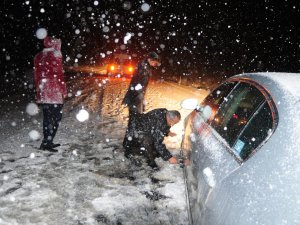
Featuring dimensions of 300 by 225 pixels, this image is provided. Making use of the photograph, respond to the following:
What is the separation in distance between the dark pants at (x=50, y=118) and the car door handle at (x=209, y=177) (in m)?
3.45

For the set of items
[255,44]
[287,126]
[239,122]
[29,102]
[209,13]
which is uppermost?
[209,13]

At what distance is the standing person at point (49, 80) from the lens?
4906 millimetres

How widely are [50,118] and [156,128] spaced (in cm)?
195

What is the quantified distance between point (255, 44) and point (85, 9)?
36777 mm

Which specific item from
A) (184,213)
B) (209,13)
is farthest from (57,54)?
(209,13)

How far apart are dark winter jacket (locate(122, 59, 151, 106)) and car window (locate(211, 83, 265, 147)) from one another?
2.57 metres

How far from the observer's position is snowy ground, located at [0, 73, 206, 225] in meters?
3.45

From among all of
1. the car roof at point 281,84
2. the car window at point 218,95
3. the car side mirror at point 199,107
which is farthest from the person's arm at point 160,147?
the car roof at point 281,84

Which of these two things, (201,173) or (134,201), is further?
(134,201)

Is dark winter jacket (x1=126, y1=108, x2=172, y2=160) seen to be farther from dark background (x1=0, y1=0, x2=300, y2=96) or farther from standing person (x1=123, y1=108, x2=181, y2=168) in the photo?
dark background (x1=0, y1=0, x2=300, y2=96)

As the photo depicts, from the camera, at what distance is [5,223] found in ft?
10.4

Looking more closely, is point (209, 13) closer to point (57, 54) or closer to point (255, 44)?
point (255, 44)

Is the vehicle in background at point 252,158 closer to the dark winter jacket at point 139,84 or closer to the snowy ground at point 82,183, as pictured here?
the snowy ground at point 82,183

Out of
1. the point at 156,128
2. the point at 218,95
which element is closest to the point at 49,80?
the point at 156,128
